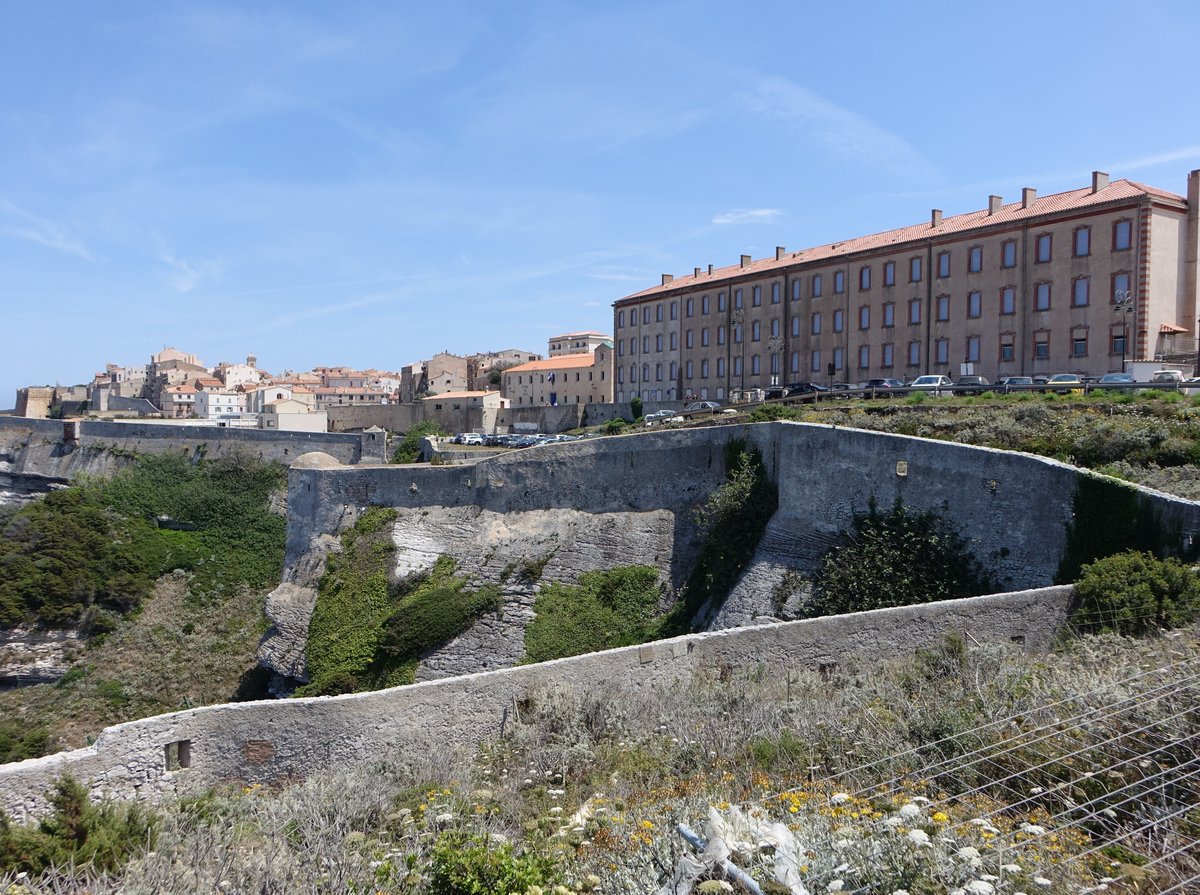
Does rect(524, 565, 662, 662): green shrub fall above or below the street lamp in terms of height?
below

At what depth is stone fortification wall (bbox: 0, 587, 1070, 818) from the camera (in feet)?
30.1

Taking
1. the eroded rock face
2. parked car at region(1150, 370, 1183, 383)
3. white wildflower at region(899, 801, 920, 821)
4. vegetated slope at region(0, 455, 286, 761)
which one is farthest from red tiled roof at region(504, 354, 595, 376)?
white wildflower at region(899, 801, 920, 821)

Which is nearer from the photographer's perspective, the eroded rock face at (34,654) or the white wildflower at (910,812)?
the white wildflower at (910,812)

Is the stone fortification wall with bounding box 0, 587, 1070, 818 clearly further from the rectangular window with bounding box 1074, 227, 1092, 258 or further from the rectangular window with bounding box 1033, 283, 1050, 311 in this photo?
the rectangular window with bounding box 1033, 283, 1050, 311

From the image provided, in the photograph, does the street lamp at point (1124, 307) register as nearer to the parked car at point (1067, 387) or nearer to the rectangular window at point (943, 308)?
the parked car at point (1067, 387)

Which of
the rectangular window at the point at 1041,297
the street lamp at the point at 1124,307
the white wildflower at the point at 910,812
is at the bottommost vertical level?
the white wildflower at the point at 910,812

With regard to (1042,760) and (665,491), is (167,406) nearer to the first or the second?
(665,491)

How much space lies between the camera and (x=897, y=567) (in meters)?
15.4

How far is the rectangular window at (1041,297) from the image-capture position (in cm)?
3064

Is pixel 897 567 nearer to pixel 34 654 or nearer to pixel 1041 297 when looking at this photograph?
pixel 1041 297

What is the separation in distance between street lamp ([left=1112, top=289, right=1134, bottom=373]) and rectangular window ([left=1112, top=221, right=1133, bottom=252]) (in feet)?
4.69

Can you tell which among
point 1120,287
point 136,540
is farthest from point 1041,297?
point 136,540

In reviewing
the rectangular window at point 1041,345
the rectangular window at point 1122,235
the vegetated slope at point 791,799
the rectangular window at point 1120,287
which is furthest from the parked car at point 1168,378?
the vegetated slope at point 791,799

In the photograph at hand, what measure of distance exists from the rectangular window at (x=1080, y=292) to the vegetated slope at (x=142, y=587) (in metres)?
29.2
